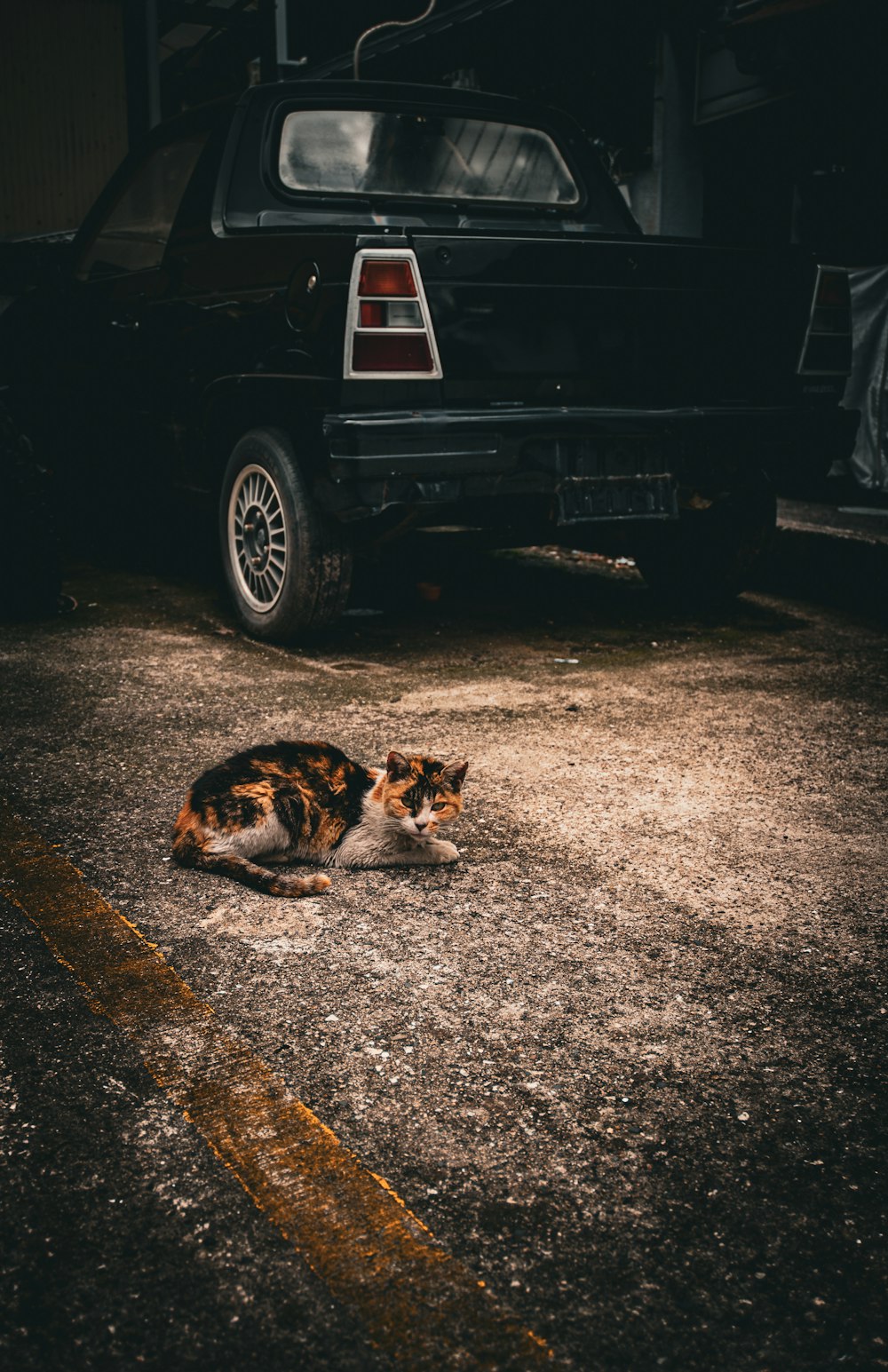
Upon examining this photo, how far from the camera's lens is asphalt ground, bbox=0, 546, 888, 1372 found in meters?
1.65

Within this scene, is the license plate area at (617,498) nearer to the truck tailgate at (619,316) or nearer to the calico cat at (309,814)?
the truck tailgate at (619,316)

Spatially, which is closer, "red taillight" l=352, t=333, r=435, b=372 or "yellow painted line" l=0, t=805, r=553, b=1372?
"yellow painted line" l=0, t=805, r=553, b=1372

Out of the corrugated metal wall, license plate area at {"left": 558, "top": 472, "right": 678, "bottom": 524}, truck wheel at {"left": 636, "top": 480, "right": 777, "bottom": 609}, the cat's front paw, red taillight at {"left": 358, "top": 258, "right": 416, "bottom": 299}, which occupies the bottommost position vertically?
the cat's front paw

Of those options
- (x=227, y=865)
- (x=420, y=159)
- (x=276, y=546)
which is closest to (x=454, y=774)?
(x=227, y=865)

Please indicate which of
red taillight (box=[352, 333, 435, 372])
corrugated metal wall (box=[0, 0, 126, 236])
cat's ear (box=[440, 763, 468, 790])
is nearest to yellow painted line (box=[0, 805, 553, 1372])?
cat's ear (box=[440, 763, 468, 790])

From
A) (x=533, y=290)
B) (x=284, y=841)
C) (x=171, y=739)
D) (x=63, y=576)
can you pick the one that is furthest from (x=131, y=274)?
(x=284, y=841)

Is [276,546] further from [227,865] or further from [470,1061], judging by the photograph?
[470,1061]

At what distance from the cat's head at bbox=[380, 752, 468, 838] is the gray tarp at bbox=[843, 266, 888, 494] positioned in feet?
20.5

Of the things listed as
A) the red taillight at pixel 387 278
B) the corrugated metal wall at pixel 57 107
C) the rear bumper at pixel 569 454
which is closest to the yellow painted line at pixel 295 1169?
the rear bumper at pixel 569 454

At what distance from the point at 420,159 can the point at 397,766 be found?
11.6 feet

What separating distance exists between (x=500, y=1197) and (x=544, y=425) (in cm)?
341

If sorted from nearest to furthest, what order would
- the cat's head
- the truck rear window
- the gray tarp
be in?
the cat's head
the truck rear window
the gray tarp

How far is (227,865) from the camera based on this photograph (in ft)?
9.74

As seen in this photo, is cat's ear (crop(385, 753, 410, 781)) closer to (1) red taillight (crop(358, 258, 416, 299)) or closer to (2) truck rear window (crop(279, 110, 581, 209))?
(1) red taillight (crop(358, 258, 416, 299))
